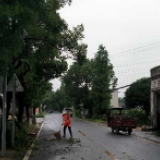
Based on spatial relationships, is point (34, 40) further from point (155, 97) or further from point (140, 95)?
point (140, 95)

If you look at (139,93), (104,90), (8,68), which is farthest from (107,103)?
(8,68)

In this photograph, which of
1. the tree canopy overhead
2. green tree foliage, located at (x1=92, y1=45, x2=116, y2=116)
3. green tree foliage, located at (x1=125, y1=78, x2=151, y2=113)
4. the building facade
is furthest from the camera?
green tree foliage, located at (x1=92, y1=45, x2=116, y2=116)

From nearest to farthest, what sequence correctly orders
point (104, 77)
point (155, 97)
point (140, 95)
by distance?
point (155, 97)
point (104, 77)
point (140, 95)

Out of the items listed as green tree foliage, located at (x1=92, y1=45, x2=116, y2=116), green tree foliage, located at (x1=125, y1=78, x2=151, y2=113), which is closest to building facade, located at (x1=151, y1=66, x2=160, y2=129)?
green tree foliage, located at (x1=125, y1=78, x2=151, y2=113)

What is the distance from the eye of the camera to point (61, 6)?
1445 centimetres

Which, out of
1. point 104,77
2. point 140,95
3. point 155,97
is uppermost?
point 104,77

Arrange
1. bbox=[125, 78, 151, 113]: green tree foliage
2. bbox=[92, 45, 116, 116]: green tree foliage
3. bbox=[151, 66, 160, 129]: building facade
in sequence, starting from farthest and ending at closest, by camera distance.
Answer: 1. bbox=[92, 45, 116, 116]: green tree foliage
2. bbox=[125, 78, 151, 113]: green tree foliage
3. bbox=[151, 66, 160, 129]: building facade

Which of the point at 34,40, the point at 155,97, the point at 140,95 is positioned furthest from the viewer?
the point at 140,95

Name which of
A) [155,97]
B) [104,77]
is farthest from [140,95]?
[155,97]

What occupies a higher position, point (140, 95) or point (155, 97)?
point (140, 95)

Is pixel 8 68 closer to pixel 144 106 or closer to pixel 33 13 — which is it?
pixel 33 13

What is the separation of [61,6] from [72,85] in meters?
53.3

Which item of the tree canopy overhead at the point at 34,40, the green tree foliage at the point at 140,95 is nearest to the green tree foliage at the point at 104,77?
the green tree foliage at the point at 140,95

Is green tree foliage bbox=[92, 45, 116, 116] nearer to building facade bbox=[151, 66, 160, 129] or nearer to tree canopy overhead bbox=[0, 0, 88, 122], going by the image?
building facade bbox=[151, 66, 160, 129]
